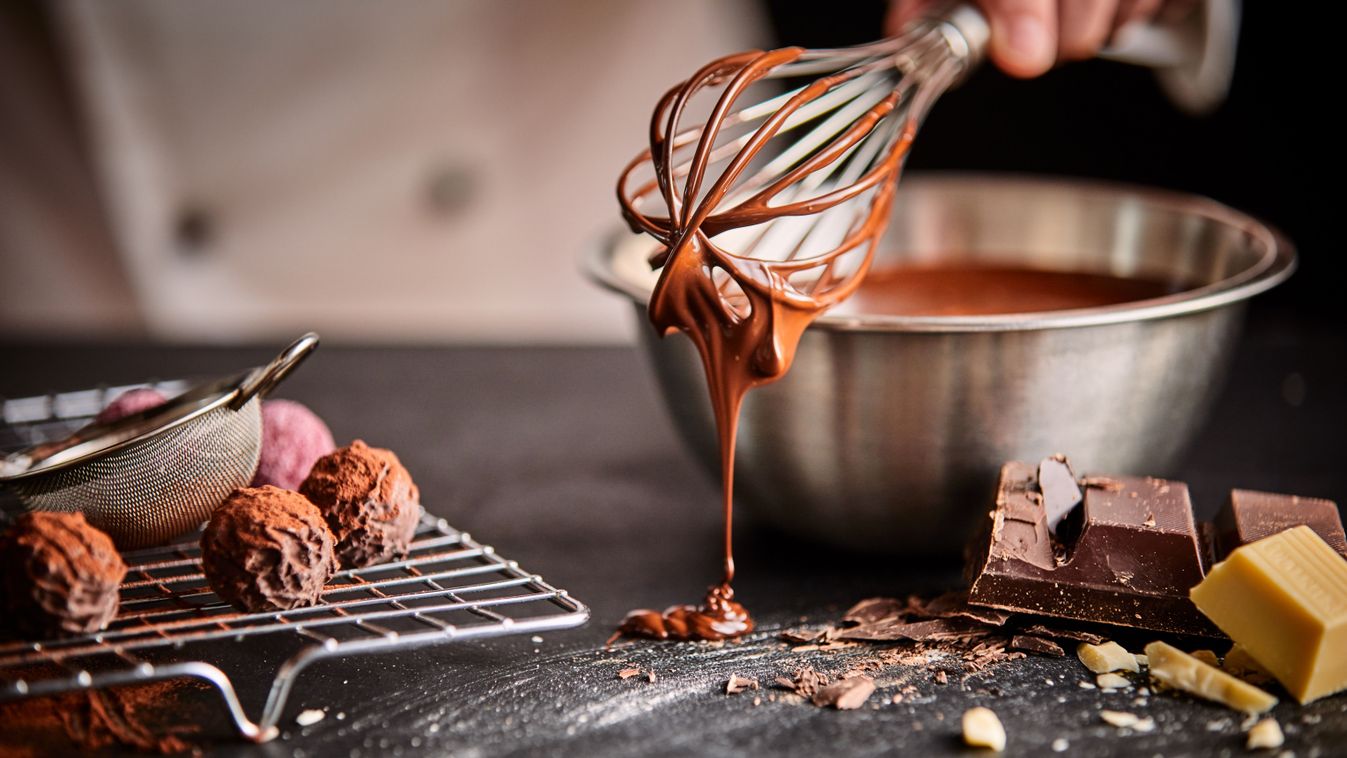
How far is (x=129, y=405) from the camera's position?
1.13m

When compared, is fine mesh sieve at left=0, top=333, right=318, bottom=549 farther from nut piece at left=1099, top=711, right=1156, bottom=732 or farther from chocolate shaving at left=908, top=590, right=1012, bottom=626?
nut piece at left=1099, top=711, right=1156, bottom=732

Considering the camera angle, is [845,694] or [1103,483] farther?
[1103,483]

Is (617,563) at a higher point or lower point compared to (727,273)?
lower

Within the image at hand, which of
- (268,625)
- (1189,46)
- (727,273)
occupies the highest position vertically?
(1189,46)

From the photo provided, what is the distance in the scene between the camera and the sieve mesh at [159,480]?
0.97 meters

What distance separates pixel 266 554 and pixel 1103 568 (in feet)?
2.25

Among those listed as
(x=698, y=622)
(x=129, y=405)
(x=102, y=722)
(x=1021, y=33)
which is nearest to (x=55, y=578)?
(x=102, y=722)

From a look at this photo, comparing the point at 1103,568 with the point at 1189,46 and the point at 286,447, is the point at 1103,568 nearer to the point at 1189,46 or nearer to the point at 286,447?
the point at 286,447

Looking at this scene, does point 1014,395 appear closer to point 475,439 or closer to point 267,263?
point 475,439

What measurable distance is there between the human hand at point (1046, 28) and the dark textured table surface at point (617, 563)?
0.54 metres

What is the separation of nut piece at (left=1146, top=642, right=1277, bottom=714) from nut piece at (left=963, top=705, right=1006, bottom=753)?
16 centimetres

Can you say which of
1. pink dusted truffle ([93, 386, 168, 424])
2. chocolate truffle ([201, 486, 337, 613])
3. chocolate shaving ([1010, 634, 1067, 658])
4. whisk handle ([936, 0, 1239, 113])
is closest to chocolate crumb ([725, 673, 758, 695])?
chocolate shaving ([1010, 634, 1067, 658])

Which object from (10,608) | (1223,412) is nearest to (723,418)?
(10,608)

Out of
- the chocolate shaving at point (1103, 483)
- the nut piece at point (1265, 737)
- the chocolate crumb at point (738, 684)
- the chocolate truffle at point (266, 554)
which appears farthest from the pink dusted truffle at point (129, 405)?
the nut piece at point (1265, 737)
